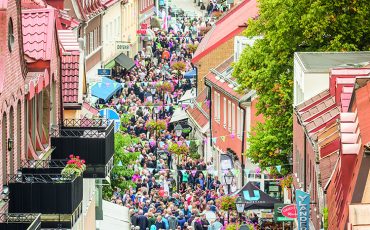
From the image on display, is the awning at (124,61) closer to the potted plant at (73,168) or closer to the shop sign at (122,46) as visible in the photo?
the shop sign at (122,46)

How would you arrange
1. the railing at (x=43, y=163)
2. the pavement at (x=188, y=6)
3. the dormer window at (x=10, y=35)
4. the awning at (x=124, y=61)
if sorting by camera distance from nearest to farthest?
the dormer window at (x=10, y=35) < the railing at (x=43, y=163) < the awning at (x=124, y=61) < the pavement at (x=188, y=6)

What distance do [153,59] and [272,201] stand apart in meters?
65.1

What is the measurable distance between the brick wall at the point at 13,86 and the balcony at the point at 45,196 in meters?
0.33

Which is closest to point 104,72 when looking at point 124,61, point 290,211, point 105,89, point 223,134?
point 105,89

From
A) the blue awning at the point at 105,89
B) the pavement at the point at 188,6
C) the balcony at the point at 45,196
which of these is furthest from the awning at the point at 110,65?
the balcony at the point at 45,196

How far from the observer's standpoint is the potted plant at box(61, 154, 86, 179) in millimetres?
34119

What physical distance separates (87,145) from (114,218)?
15.9 m

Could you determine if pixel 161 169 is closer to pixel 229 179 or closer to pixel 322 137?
pixel 229 179

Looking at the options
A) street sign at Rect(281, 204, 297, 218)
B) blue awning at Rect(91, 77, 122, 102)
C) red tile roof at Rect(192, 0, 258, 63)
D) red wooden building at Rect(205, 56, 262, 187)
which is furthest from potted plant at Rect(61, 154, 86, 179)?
blue awning at Rect(91, 77, 122, 102)

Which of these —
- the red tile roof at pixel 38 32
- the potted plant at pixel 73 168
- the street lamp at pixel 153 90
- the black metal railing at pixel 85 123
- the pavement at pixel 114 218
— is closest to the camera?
the potted plant at pixel 73 168

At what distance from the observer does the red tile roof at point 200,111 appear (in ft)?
277

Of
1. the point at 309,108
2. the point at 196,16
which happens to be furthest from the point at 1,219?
the point at 196,16

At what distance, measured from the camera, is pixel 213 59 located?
3433 inches

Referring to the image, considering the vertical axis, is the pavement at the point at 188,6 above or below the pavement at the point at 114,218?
above
